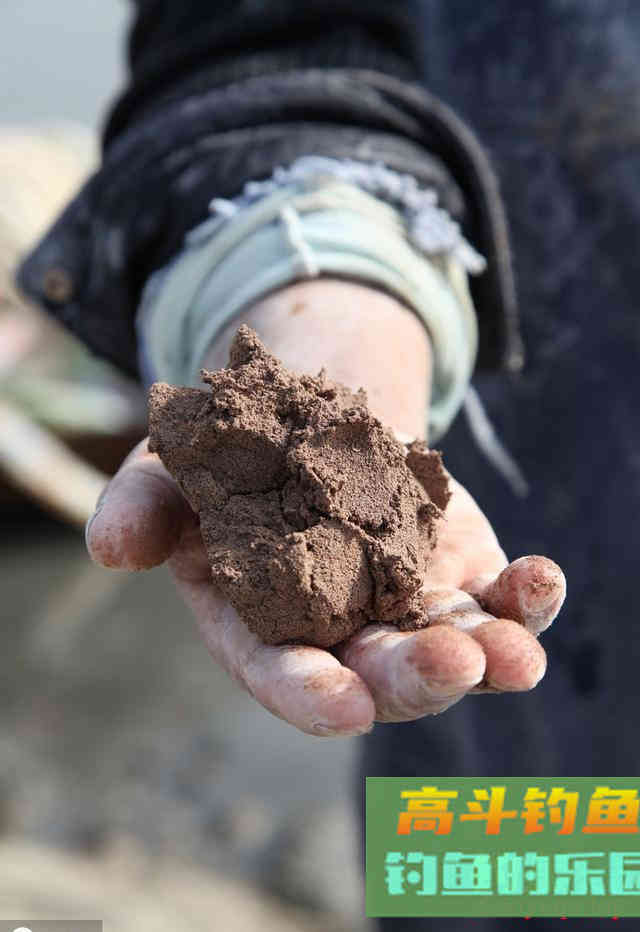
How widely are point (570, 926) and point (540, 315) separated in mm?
1267

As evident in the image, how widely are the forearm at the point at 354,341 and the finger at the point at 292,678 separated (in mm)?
366

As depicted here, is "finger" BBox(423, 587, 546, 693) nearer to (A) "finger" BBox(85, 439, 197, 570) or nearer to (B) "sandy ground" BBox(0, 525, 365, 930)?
(A) "finger" BBox(85, 439, 197, 570)

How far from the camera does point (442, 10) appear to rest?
6.14 feet

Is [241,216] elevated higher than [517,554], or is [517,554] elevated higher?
[241,216]

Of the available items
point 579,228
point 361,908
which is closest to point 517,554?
point 579,228

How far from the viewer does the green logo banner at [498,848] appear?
121 centimetres

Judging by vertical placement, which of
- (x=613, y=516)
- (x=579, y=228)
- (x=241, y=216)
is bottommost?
(x=613, y=516)

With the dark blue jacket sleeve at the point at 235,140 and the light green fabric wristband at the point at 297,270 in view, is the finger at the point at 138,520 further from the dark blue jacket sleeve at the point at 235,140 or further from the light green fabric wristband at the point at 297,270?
the dark blue jacket sleeve at the point at 235,140

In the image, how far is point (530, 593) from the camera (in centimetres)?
102

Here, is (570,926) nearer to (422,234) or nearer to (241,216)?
(422,234)

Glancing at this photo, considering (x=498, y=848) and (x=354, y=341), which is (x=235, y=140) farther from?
(x=498, y=848)

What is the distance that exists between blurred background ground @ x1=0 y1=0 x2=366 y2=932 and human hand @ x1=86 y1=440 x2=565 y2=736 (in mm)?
1657

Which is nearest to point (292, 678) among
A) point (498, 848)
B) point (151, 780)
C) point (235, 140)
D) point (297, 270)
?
point (498, 848)

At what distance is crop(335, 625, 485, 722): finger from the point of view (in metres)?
0.92
